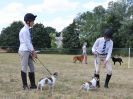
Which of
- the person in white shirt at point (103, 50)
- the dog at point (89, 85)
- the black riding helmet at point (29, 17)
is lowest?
the dog at point (89, 85)

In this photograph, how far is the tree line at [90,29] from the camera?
6962cm

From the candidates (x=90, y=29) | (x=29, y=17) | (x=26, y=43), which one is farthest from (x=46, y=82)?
(x=90, y=29)

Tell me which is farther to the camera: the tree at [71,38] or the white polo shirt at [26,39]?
the tree at [71,38]

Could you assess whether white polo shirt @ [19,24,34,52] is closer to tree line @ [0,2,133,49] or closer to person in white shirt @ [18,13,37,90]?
person in white shirt @ [18,13,37,90]

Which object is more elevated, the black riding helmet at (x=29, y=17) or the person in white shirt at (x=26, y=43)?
the black riding helmet at (x=29, y=17)

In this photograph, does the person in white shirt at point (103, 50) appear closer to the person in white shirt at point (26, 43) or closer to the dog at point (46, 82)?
the dog at point (46, 82)

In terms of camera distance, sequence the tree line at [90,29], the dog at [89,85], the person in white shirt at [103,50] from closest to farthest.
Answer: the dog at [89,85] < the person in white shirt at [103,50] < the tree line at [90,29]

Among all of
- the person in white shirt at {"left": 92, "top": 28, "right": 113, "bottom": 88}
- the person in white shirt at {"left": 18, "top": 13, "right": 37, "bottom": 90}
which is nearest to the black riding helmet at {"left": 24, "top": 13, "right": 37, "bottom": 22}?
the person in white shirt at {"left": 18, "top": 13, "right": 37, "bottom": 90}

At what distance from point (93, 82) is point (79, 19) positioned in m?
88.2

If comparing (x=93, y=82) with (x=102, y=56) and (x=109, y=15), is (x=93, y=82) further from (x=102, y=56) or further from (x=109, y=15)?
(x=109, y=15)

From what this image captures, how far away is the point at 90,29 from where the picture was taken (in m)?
86.2

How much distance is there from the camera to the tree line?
6962 cm

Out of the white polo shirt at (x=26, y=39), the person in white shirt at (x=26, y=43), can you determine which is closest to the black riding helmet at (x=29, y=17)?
the person in white shirt at (x=26, y=43)

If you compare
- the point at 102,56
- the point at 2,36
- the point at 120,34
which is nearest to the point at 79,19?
the point at 2,36
